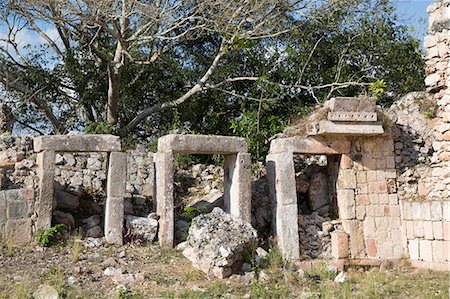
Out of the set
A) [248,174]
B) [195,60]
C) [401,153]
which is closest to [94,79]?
[195,60]

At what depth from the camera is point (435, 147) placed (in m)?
8.45

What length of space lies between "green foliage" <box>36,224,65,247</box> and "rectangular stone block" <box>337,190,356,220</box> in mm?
4734

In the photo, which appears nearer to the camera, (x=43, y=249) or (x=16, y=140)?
(x=43, y=249)

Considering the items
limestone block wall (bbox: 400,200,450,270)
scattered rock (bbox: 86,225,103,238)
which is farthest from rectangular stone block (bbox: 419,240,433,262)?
scattered rock (bbox: 86,225,103,238)

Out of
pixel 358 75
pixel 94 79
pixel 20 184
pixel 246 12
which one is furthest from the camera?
pixel 94 79

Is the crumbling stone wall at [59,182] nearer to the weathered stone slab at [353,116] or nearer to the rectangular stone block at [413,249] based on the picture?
the weathered stone slab at [353,116]

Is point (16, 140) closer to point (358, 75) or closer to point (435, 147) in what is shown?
point (435, 147)

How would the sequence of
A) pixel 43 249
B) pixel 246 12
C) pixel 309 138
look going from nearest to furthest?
pixel 43 249 → pixel 309 138 → pixel 246 12

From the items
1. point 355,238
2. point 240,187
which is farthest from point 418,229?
point 240,187

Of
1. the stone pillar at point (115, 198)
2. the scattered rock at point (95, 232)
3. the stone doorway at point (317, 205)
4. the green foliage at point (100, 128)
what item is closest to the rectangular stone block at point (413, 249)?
the stone doorway at point (317, 205)

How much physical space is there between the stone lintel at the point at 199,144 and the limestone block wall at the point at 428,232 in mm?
3113

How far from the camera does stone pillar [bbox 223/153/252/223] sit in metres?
8.46

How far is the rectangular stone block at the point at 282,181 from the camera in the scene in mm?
8547

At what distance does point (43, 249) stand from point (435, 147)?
259 inches
